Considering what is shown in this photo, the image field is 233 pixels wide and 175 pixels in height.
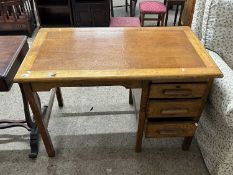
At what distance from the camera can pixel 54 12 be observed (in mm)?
3275

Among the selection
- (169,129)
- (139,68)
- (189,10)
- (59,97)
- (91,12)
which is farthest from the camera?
(91,12)

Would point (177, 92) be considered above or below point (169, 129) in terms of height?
above

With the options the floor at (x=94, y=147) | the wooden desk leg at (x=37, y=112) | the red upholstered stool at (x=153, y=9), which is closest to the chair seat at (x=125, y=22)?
the red upholstered stool at (x=153, y=9)

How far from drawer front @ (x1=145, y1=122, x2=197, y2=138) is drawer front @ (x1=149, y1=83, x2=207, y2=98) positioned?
219 millimetres

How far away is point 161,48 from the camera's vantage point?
1.23 meters

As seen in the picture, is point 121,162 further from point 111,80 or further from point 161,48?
point 161,48

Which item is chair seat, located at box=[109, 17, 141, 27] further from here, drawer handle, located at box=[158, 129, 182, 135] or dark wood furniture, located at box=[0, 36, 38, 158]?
drawer handle, located at box=[158, 129, 182, 135]

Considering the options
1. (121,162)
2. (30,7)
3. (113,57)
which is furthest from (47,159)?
(30,7)

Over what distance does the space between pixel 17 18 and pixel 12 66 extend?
6.81ft

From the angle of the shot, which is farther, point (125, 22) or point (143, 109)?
point (125, 22)

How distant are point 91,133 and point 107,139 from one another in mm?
137

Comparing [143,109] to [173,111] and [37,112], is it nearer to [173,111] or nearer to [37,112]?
[173,111]

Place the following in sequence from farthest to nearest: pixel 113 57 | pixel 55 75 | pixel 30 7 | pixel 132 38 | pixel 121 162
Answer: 1. pixel 30 7
2. pixel 121 162
3. pixel 132 38
4. pixel 113 57
5. pixel 55 75

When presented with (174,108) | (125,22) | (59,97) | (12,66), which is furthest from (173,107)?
(125,22)
